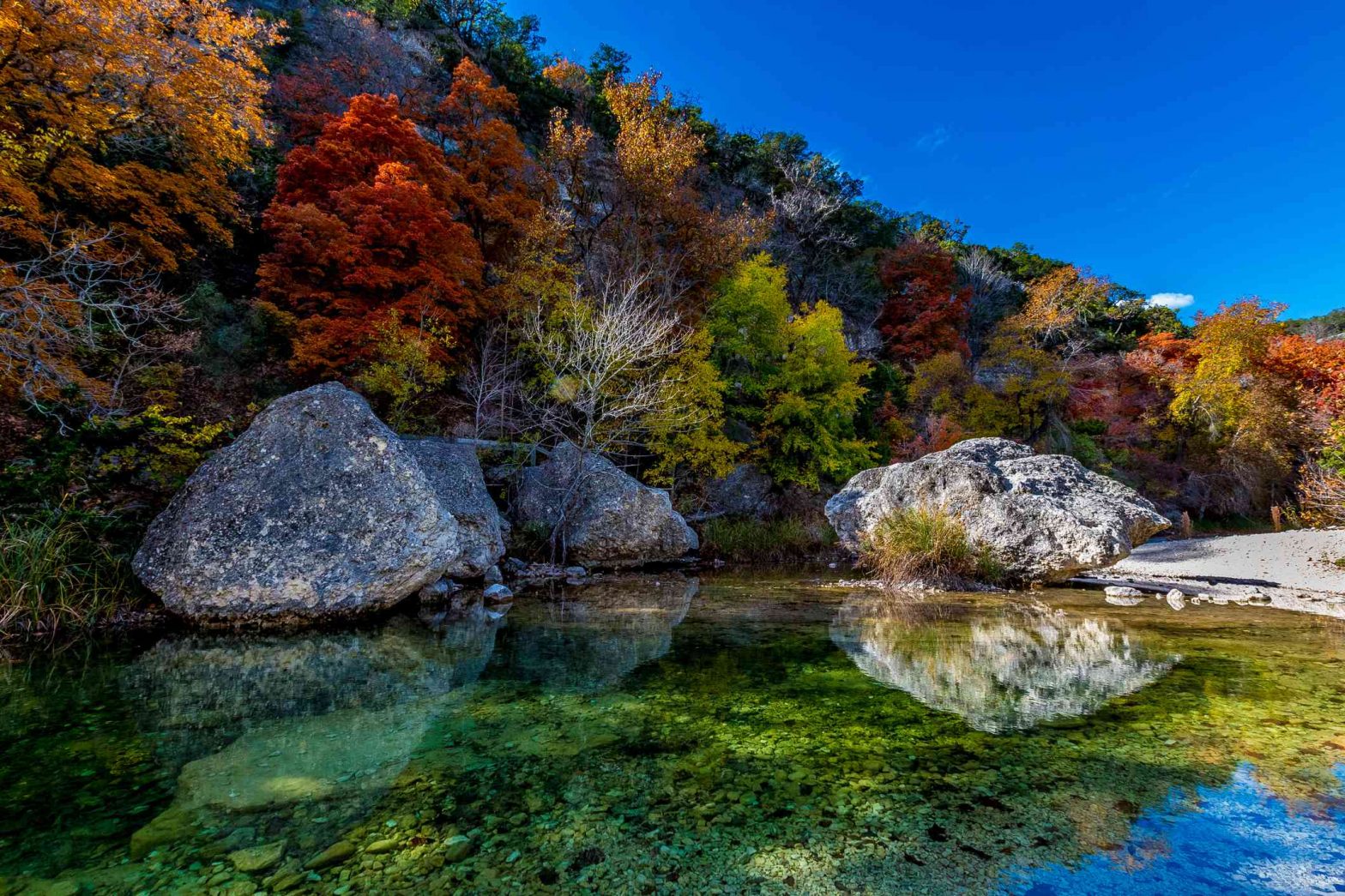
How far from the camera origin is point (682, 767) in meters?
3.13

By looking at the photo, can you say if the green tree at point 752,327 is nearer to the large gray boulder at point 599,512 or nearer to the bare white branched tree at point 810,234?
the large gray boulder at point 599,512

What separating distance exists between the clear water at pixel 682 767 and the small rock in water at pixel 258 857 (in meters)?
0.01

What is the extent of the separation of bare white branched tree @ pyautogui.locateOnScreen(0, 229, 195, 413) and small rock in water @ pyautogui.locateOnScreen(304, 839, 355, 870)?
261 inches

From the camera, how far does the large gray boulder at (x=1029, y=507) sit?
9531 mm

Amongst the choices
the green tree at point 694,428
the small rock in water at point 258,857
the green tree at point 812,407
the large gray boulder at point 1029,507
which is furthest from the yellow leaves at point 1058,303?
the small rock in water at point 258,857

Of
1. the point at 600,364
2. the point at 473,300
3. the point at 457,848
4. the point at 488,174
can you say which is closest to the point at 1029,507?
the point at 600,364

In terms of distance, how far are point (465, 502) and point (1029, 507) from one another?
34.1 feet

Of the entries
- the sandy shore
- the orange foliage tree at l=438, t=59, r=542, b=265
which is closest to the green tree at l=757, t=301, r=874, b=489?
the sandy shore

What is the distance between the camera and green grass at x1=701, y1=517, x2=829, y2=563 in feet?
51.0

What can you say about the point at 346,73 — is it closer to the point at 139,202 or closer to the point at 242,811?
the point at 139,202

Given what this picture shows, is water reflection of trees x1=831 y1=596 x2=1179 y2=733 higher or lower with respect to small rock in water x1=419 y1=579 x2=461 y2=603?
lower

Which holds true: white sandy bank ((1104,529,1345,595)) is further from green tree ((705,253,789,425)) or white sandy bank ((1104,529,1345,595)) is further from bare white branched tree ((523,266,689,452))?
bare white branched tree ((523,266,689,452))

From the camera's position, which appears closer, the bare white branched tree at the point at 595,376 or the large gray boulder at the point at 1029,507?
the large gray boulder at the point at 1029,507

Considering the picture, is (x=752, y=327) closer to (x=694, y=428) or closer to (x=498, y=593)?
(x=694, y=428)
